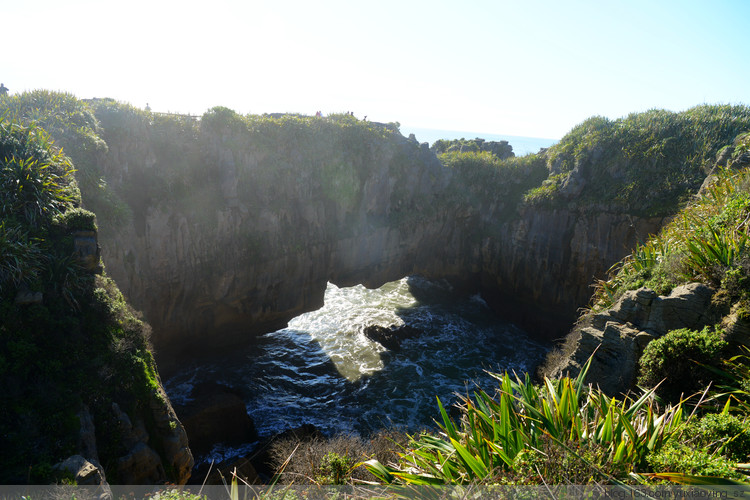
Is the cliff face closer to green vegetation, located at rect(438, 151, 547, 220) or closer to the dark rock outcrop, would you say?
green vegetation, located at rect(438, 151, 547, 220)

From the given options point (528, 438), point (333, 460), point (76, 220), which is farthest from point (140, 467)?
point (528, 438)

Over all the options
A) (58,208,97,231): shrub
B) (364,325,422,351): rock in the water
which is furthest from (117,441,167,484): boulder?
(364,325,422,351): rock in the water

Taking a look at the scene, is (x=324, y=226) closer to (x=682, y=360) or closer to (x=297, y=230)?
(x=297, y=230)

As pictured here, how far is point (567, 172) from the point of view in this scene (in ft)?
99.0

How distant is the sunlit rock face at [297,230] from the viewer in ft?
68.6

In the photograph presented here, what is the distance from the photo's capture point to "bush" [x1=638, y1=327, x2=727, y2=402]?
7.84 metres

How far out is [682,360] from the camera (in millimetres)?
8195

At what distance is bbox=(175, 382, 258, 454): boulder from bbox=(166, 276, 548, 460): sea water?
0.66 m

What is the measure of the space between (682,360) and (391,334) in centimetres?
2109

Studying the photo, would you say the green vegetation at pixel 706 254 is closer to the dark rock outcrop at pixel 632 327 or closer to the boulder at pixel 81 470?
the dark rock outcrop at pixel 632 327

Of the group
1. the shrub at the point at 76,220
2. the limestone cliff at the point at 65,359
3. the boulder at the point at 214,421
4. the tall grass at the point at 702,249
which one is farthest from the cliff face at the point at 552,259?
the shrub at the point at 76,220

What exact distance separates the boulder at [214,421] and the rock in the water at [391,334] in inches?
439

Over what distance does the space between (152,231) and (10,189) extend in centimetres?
904

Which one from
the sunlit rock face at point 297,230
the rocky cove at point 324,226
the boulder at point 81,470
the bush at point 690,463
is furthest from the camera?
the sunlit rock face at point 297,230
